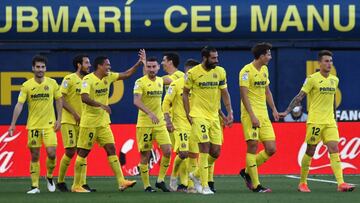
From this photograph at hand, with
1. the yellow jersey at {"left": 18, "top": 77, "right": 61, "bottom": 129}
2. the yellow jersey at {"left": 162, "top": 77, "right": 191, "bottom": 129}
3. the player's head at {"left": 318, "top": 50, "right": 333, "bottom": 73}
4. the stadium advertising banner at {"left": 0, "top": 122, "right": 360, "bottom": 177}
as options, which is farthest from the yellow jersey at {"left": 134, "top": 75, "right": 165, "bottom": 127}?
the stadium advertising banner at {"left": 0, "top": 122, "right": 360, "bottom": 177}

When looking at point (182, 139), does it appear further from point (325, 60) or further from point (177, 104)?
point (325, 60)

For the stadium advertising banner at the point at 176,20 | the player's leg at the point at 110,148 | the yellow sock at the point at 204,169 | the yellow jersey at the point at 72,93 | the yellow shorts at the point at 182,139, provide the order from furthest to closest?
1. the stadium advertising banner at the point at 176,20
2. the yellow jersey at the point at 72,93
3. the yellow shorts at the point at 182,139
4. the player's leg at the point at 110,148
5. the yellow sock at the point at 204,169

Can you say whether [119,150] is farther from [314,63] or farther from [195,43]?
[314,63]

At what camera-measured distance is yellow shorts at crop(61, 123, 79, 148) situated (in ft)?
61.7

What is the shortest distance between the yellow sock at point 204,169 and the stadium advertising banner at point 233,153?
651 centimetres

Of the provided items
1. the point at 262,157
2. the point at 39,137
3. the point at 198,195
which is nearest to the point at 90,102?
the point at 39,137

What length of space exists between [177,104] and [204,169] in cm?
236

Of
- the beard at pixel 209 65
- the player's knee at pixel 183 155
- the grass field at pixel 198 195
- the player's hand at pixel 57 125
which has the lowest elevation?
the grass field at pixel 198 195

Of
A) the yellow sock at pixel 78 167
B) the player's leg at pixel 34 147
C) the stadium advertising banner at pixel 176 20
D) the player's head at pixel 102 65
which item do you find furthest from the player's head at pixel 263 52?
the stadium advertising banner at pixel 176 20

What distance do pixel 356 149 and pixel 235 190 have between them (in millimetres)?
5947

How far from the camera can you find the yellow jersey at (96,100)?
18.1 meters

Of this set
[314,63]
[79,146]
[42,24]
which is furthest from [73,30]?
[79,146]

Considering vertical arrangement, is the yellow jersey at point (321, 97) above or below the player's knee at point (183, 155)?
above

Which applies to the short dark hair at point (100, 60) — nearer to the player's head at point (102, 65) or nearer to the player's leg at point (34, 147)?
the player's head at point (102, 65)
